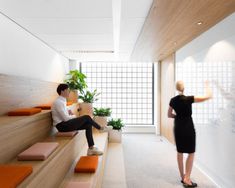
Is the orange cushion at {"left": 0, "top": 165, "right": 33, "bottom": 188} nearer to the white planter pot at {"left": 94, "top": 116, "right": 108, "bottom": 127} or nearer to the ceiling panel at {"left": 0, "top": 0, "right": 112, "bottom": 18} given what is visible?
the ceiling panel at {"left": 0, "top": 0, "right": 112, "bottom": 18}

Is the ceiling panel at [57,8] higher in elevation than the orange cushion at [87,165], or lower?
higher

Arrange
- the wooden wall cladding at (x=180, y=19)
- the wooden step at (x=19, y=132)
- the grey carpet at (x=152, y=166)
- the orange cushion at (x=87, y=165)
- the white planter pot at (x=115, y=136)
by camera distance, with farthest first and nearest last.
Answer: the white planter pot at (x=115, y=136), the grey carpet at (x=152, y=166), the orange cushion at (x=87, y=165), the wooden wall cladding at (x=180, y=19), the wooden step at (x=19, y=132)

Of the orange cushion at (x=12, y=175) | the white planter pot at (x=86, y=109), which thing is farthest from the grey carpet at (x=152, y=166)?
the orange cushion at (x=12, y=175)

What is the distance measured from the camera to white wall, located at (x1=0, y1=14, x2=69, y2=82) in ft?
9.59

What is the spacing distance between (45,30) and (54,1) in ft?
4.00

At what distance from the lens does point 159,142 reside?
5.83 metres

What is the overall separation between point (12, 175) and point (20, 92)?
6.01 feet

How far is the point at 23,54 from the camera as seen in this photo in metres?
3.48

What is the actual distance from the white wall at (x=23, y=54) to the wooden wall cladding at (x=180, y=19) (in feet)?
6.23

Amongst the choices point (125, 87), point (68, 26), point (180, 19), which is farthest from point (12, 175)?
point (125, 87)

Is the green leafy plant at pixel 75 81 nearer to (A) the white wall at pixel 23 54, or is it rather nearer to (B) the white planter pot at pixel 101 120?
(A) the white wall at pixel 23 54

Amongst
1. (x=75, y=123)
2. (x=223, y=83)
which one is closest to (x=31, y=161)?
(x=75, y=123)

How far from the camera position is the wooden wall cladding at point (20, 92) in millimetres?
2746

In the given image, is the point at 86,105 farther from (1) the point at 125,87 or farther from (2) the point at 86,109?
(1) the point at 125,87
